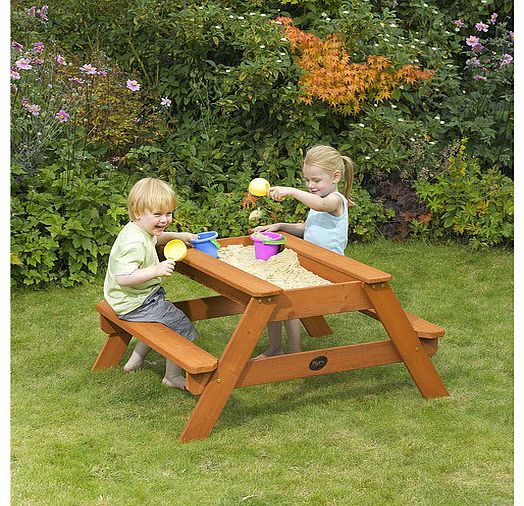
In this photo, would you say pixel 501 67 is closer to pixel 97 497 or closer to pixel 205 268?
pixel 205 268

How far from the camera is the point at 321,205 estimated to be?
5094 mm

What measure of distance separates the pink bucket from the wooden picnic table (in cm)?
10

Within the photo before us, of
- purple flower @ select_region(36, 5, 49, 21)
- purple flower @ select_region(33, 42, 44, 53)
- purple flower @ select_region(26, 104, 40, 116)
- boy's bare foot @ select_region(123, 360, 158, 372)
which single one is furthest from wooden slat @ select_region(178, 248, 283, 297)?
purple flower @ select_region(36, 5, 49, 21)

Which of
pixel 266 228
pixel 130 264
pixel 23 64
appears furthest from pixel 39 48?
pixel 130 264

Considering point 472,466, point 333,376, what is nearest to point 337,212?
point 333,376

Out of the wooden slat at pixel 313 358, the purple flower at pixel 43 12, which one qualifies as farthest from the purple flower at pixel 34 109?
the wooden slat at pixel 313 358

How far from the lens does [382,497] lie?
3789 mm

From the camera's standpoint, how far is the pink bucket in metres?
5.05

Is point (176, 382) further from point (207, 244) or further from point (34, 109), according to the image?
point (34, 109)

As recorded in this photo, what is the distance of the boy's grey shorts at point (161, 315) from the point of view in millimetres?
4684

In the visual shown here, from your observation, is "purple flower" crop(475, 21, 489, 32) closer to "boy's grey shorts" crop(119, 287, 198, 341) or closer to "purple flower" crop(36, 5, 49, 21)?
"purple flower" crop(36, 5, 49, 21)

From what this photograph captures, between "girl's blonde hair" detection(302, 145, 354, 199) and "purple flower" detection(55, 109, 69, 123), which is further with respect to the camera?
"purple flower" detection(55, 109, 69, 123)

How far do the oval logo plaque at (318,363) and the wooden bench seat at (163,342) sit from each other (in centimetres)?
51

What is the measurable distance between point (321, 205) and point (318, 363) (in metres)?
1.01
